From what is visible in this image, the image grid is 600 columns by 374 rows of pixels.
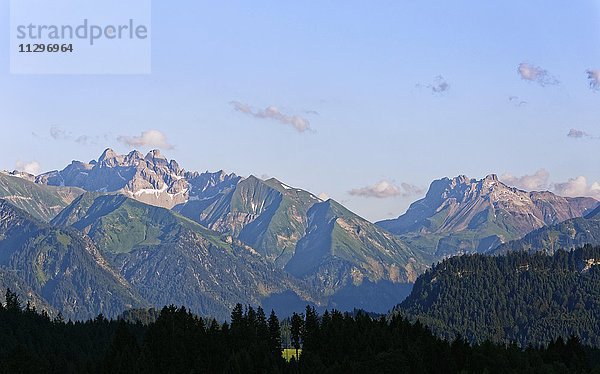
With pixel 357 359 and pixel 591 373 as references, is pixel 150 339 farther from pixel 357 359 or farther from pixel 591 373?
pixel 591 373

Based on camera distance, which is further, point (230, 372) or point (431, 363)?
point (431, 363)

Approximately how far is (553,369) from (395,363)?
3634 cm

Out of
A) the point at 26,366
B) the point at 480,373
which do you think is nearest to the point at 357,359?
the point at 480,373

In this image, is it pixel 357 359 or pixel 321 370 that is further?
pixel 357 359

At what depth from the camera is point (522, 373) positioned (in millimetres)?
190875

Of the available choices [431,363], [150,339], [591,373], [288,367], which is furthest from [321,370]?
[591,373]

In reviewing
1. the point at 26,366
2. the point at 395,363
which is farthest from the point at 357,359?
the point at 26,366

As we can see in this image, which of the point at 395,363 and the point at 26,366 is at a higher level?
the point at 395,363

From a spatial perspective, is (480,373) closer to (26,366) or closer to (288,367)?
(288,367)

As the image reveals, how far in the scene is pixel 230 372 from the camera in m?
177

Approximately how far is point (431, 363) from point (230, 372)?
41050mm

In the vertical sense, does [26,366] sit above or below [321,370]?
below

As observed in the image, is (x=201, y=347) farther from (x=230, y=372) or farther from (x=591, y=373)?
(x=591, y=373)

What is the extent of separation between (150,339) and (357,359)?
136 feet
